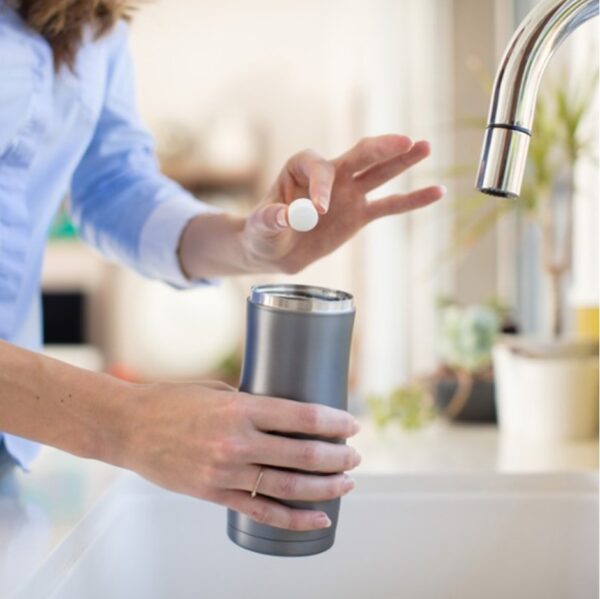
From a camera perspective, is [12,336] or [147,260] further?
[147,260]

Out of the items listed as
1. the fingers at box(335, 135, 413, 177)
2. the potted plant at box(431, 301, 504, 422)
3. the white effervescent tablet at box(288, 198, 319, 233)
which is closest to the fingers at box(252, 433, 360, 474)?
the white effervescent tablet at box(288, 198, 319, 233)

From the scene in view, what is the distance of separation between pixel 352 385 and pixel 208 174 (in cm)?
150

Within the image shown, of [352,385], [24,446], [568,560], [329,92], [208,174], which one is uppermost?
[329,92]

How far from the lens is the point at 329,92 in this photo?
5270mm

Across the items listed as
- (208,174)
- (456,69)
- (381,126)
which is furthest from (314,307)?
(208,174)

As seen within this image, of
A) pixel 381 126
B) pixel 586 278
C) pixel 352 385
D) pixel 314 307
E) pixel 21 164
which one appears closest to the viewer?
pixel 314 307

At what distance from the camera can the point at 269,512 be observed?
1.67 feet

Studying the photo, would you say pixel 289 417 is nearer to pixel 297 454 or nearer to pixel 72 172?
pixel 297 454

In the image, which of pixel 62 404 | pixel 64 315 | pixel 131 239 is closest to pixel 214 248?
pixel 131 239

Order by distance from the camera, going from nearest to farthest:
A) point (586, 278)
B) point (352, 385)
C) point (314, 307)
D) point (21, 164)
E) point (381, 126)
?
point (314, 307) < point (21, 164) < point (586, 278) < point (381, 126) < point (352, 385)

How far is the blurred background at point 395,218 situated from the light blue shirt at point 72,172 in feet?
0.41

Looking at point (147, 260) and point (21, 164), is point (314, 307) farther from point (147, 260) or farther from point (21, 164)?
point (147, 260)

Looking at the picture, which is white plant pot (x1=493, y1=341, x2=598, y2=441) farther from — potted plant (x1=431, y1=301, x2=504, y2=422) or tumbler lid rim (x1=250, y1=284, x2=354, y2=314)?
tumbler lid rim (x1=250, y1=284, x2=354, y2=314)

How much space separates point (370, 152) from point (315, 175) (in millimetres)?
67
